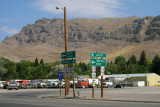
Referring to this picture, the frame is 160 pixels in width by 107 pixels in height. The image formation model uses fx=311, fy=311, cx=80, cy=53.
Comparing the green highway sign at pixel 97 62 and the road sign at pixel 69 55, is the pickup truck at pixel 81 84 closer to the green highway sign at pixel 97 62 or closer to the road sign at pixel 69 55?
the road sign at pixel 69 55

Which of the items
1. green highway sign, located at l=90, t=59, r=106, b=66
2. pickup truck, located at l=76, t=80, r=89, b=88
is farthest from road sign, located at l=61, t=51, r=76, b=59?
pickup truck, located at l=76, t=80, r=89, b=88

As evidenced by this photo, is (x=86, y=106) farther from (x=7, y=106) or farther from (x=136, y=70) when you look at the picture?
(x=136, y=70)

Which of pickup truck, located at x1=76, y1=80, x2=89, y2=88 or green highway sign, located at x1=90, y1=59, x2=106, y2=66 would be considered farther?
pickup truck, located at x1=76, y1=80, x2=89, y2=88

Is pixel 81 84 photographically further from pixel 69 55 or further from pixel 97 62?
pixel 97 62

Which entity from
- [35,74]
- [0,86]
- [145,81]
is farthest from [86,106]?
[35,74]

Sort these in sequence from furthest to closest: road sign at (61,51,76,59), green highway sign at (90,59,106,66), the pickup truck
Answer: the pickup truck → road sign at (61,51,76,59) → green highway sign at (90,59,106,66)

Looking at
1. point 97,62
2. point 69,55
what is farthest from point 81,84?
point 97,62

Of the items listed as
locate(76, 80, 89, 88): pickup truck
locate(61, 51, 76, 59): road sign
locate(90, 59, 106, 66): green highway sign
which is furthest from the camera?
locate(76, 80, 89, 88): pickup truck

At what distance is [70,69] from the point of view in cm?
3488

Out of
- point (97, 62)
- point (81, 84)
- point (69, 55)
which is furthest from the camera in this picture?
point (81, 84)

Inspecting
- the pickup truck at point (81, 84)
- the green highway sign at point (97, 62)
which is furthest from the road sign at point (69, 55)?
the pickup truck at point (81, 84)

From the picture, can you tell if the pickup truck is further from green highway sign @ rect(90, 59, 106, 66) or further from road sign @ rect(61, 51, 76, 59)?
green highway sign @ rect(90, 59, 106, 66)

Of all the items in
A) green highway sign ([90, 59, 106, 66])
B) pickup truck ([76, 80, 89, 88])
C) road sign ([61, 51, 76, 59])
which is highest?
road sign ([61, 51, 76, 59])

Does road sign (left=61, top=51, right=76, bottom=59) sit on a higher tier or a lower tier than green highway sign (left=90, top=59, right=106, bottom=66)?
higher
